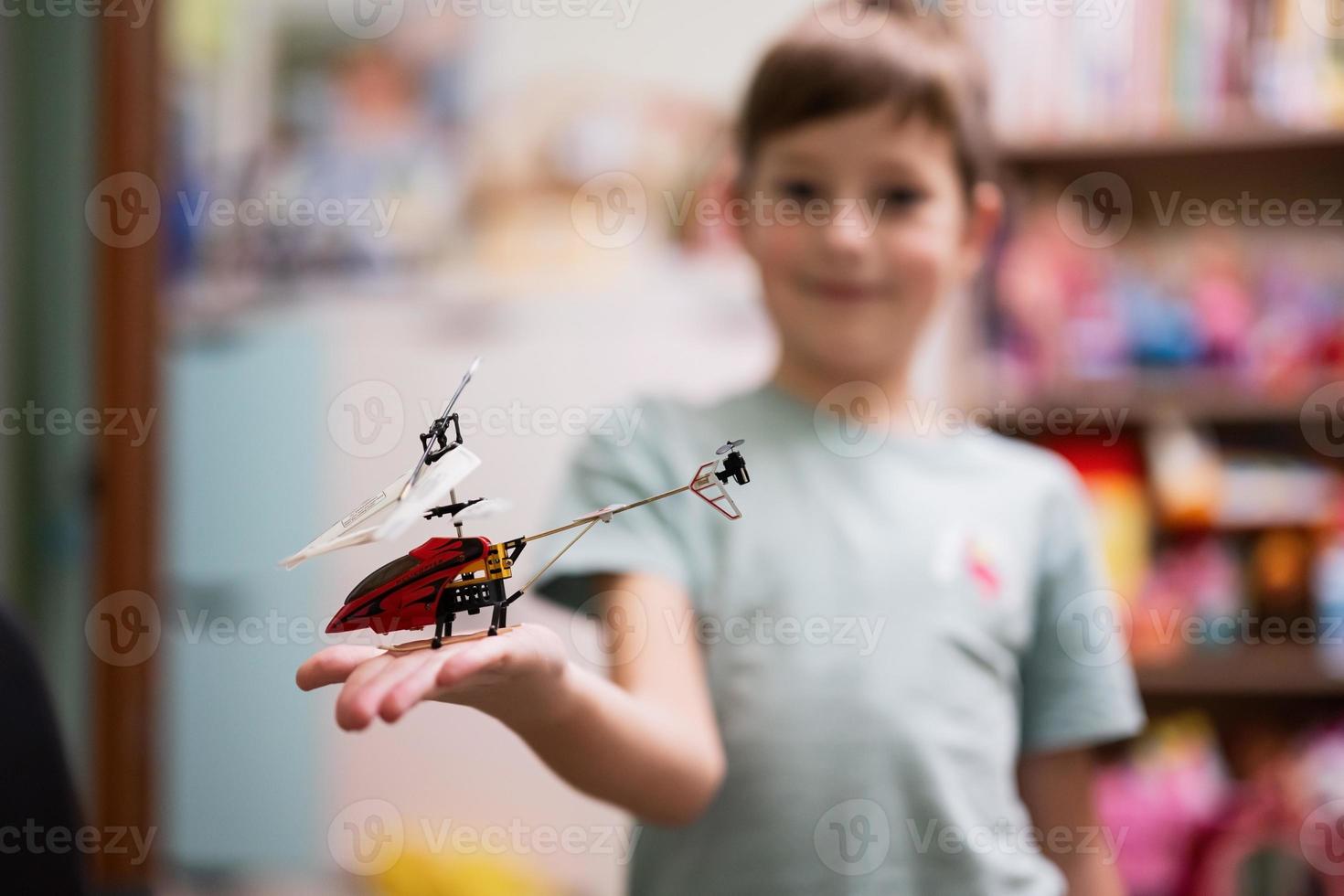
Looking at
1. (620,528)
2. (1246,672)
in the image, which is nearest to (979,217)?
(620,528)

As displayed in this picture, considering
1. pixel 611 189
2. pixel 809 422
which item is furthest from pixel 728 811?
pixel 611 189

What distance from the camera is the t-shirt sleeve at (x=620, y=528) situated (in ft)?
2.30

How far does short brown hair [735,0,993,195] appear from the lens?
0.74m

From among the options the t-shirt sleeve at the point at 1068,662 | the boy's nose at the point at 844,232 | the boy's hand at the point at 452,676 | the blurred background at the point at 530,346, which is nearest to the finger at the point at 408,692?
the boy's hand at the point at 452,676

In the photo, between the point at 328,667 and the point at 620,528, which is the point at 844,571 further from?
the point at 328,667

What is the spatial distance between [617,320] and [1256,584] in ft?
3.59

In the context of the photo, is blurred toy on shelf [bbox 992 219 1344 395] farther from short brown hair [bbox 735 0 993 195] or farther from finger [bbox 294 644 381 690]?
finger [bbox 294 644 381 690]

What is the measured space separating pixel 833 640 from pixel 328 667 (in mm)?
390

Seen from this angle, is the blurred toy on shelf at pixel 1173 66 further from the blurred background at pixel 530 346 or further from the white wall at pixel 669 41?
the white wall at pixel 669 41

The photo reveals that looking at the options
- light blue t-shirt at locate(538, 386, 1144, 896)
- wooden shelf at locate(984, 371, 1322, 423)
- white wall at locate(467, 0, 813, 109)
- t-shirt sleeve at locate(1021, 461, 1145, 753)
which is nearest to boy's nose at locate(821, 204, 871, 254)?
light blue t-shirt at locate(538, 386, 1144, 896)

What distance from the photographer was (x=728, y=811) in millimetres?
711

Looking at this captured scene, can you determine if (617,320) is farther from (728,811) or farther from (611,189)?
(728,811)

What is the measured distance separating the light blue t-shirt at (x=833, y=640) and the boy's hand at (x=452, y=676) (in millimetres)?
235

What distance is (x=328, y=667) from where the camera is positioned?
41 cm
